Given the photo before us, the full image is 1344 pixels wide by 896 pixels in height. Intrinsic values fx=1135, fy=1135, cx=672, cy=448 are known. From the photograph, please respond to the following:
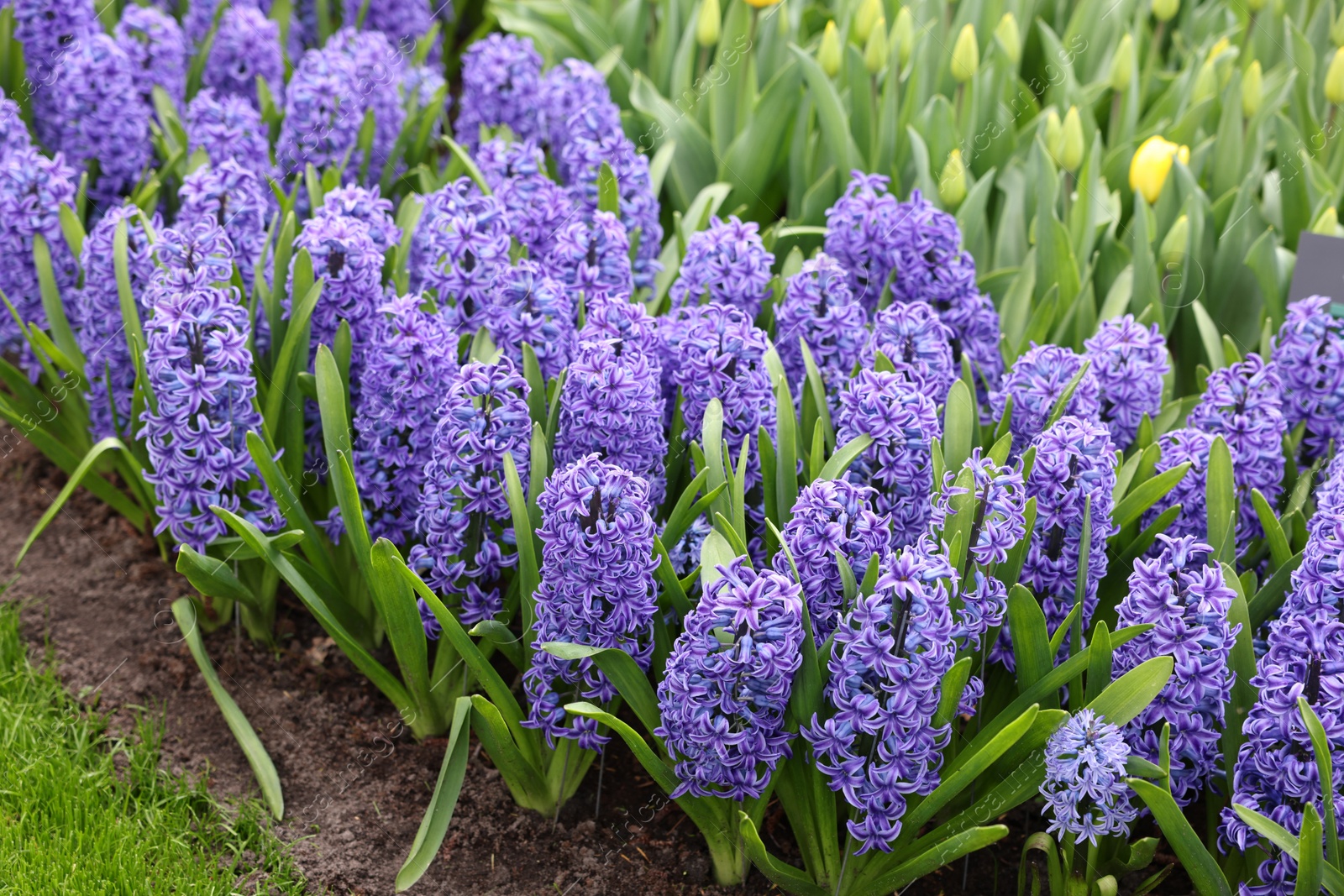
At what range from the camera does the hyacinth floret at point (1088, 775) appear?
1.66 m

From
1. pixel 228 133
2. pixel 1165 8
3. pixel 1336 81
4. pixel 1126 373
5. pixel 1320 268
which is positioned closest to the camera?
pixel 1126 373

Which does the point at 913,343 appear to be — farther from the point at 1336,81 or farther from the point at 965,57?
the point at 1336,81

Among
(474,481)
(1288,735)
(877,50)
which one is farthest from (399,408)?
(877,50)

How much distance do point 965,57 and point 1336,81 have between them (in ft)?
3.58

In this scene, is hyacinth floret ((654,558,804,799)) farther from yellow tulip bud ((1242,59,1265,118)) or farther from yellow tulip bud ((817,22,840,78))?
yellow tulip bud ((1242,59,1265,118))

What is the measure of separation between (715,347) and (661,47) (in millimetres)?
2436

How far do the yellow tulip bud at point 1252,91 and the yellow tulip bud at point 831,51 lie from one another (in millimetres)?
1220

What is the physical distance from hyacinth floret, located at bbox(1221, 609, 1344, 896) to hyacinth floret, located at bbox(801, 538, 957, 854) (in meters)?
Answer: 0.48

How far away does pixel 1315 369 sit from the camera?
2371mm

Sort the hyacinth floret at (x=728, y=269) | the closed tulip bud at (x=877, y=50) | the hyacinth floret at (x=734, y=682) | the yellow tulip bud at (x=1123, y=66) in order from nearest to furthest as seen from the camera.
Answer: the hyacinth floret at (x=734, y=682)
the hyacinth floret at (x=728, y=269)
the closed tulip bud at (x=877, y=50)
the yellow tulip bud at (x=1123, y=66)

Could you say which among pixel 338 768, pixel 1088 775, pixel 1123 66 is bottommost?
pixel 338 768

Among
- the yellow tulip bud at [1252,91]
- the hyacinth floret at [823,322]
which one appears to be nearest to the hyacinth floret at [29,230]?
the hyacinth floret at [823,322]

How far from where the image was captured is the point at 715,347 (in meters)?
2.11

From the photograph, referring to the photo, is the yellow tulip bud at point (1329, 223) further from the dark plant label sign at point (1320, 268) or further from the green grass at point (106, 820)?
the green grass at point (106, 820)
